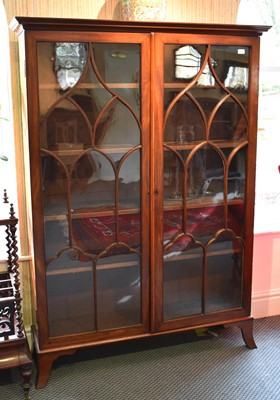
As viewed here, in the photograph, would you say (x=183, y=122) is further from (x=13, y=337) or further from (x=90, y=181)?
(x=13, y=337)

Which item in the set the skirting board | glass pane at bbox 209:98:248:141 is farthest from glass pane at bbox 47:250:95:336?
the skirting board

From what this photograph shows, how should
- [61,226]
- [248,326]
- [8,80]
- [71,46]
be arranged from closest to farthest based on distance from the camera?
[71,46] < [61,226] < [8,80] < [248,326]

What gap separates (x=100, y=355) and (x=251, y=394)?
2.68 feet

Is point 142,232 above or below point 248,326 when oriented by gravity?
above

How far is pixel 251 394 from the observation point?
2.33 metres

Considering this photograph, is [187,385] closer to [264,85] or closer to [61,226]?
[61,226]

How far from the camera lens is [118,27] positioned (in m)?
2.18

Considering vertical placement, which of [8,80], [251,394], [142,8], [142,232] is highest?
[142,8]

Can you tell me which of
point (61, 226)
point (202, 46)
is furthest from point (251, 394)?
point (202, 46)

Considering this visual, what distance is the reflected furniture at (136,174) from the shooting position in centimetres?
220

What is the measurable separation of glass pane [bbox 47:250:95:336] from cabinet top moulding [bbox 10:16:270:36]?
40.2 inches

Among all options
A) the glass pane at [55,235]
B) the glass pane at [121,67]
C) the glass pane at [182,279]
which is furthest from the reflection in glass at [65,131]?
the glass pane at [182,279]

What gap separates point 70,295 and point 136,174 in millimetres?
672

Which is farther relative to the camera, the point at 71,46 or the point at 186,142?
the point at 186,142
